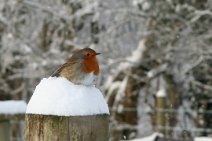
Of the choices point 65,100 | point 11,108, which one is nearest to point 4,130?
point 11,108

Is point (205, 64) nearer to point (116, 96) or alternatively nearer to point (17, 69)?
point (116, 96)

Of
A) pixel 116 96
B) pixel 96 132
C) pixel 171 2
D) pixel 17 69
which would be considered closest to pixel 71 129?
pixel 96 132

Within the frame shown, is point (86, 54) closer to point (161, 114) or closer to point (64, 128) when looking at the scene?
point (64, 128)

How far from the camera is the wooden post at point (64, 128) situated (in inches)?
75.0

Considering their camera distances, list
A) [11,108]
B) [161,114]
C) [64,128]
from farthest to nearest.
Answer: [161,114]
[11,108]
[64,128]

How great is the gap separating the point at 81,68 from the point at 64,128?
642 mm

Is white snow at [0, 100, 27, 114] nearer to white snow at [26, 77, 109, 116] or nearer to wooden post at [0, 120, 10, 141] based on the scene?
wooden post at [0, 120, 10, 141]

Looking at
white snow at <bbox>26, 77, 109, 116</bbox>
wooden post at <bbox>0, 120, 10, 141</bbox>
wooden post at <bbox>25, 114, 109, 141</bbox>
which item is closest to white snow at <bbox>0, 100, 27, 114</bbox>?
wooden post at <bbox>0, 120, 10, 141</bbox>

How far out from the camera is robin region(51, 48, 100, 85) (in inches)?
90.7

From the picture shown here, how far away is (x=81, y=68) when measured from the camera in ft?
8.23

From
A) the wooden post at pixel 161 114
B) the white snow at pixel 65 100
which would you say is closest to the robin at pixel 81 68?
the white snow at pixel 65 100

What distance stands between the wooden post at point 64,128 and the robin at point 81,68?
31 cm

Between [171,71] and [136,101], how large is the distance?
1.07 m

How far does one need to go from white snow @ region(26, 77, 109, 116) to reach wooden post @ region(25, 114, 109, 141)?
2 cm
